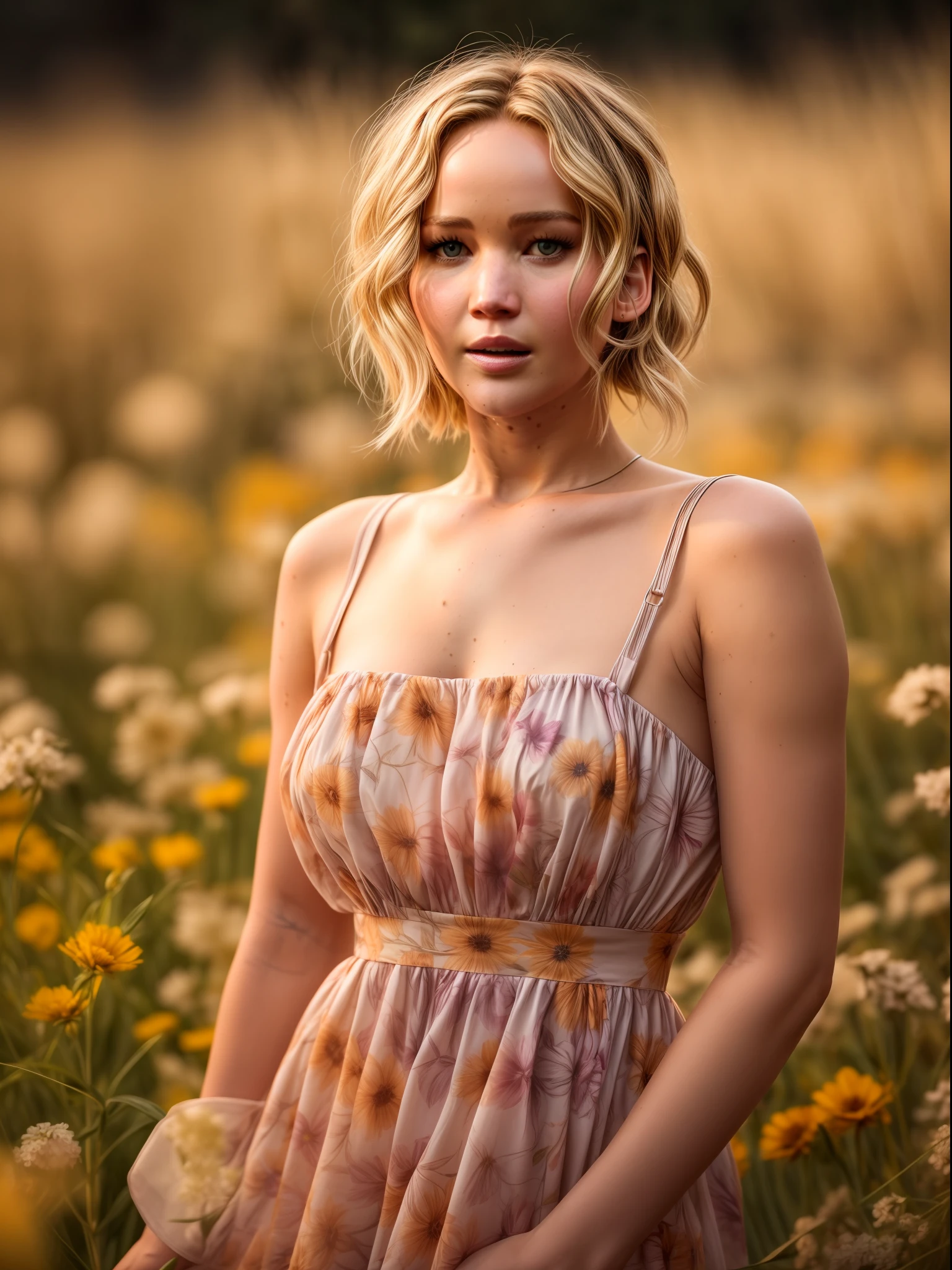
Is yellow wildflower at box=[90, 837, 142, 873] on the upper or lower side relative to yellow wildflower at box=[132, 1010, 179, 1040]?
upper

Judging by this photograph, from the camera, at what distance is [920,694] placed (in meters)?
1.18

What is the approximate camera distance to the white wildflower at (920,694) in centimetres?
118

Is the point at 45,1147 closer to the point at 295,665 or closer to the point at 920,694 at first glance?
the point at 295,665

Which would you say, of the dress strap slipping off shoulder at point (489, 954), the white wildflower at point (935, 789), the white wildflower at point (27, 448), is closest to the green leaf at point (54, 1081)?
the dress strap slipping off shoulder at point (489, 954)

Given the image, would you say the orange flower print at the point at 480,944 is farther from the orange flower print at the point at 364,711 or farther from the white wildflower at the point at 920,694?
the white wildflower at the point at 920,694

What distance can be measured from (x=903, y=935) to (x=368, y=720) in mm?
721

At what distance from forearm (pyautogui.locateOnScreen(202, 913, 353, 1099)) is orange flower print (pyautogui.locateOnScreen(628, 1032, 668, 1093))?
262 mm

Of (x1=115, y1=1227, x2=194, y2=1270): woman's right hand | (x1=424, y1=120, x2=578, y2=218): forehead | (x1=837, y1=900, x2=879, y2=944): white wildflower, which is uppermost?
(x1=424, y1=120, x2=578, y2=218): forehead

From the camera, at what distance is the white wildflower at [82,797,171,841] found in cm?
127

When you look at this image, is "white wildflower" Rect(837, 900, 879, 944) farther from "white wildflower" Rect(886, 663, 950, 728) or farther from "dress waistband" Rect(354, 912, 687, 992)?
"dress waistband" Rect(354, 912, 687, 992)

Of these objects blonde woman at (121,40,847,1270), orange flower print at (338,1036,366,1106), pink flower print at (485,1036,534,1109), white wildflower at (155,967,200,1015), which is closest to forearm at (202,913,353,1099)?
blonde woman at (121,40,847,1270)

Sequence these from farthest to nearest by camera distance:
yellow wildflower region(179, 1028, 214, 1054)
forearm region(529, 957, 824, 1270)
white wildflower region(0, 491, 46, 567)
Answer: white wildflower region(0, 491, 46, 567)
yellow wildflower region(179, 1028, 214, 1054)
forearm region(529, 957, 824, 1270)

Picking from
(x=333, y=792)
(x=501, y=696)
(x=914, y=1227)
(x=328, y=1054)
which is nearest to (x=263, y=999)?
(x=328, y=1054)

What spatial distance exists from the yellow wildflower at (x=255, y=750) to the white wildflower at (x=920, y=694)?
0.60 meters
